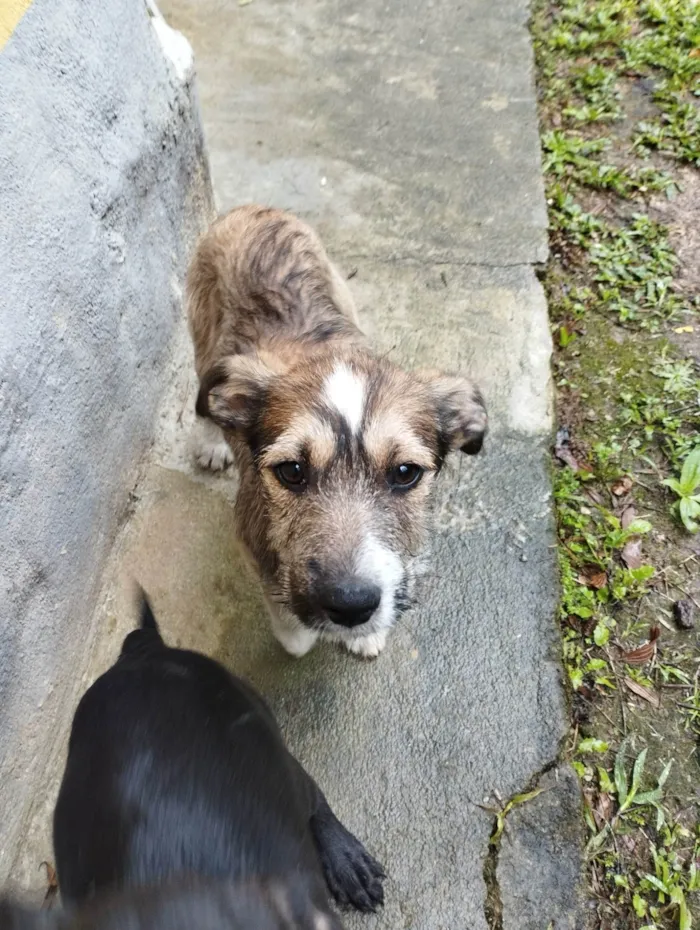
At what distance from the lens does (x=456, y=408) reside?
285 cm

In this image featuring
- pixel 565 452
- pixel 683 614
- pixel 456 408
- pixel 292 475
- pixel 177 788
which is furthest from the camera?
pixel 565 452

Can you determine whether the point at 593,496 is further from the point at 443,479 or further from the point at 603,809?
the point at 603,809

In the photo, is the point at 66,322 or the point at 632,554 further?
the point at 632,554

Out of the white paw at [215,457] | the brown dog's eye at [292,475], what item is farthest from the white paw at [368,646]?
the white paw at [215,457]

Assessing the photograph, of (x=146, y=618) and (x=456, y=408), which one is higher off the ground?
(x=456, y=408)

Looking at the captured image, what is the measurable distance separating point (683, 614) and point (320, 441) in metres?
2.13

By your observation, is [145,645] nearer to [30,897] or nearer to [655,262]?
[30,897]

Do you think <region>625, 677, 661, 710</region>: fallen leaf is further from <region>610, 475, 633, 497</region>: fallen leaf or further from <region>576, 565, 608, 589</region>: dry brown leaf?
<region>610, 475, 633, 497</region>: fallen leaf

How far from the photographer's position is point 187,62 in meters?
3.85

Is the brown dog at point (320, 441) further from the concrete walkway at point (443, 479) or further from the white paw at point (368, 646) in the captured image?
the concrete walkway at point (443, 479)

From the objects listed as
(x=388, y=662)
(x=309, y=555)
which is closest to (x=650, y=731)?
(x=388, y=662)

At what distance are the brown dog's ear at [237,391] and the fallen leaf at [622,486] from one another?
6.86 feet

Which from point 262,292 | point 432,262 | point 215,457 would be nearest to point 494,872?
point 215,457

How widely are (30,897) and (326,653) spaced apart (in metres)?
1.47
